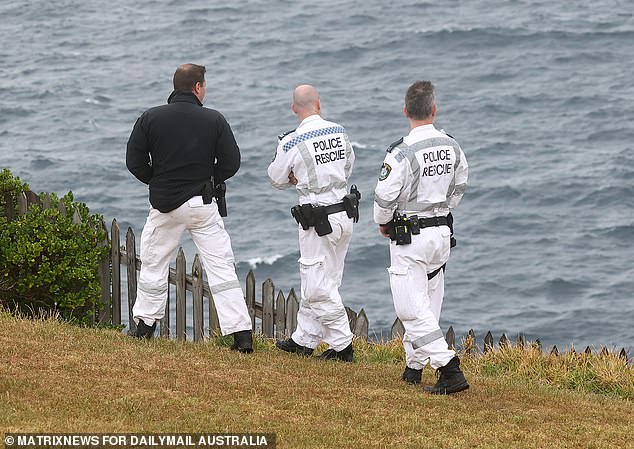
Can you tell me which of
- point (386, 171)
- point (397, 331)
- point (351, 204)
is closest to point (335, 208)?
point (351, 204)

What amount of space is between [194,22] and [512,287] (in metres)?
38.3

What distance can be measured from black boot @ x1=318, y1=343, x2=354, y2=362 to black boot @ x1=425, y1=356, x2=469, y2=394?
1.30 m

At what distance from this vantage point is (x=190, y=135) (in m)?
9.77

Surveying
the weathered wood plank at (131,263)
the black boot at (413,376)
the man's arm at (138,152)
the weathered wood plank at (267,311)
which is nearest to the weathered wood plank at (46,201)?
the weathered wood plank at (131,263)

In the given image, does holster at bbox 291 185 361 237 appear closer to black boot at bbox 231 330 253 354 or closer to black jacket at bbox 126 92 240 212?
black jacket at bbox 126 92 240 212

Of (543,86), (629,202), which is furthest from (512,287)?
(543,86)

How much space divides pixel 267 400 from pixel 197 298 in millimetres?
3149

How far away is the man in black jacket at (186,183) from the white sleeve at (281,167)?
1.08 ft

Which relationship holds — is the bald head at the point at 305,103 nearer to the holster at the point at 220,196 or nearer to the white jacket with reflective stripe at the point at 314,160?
the white jacket with reflective stripe at the point at 314,160

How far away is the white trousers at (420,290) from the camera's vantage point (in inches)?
358

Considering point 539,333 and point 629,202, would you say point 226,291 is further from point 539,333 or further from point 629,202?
point 629,202

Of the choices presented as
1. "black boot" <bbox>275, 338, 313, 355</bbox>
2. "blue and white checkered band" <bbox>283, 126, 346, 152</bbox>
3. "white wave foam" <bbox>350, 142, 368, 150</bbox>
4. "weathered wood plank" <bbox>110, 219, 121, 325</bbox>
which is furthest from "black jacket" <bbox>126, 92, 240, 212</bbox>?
"white wave foam" <bbox>350, 142, 368, 150</bbox>

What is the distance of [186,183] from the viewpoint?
32.3 ft

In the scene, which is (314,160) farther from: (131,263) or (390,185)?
(131,263)
